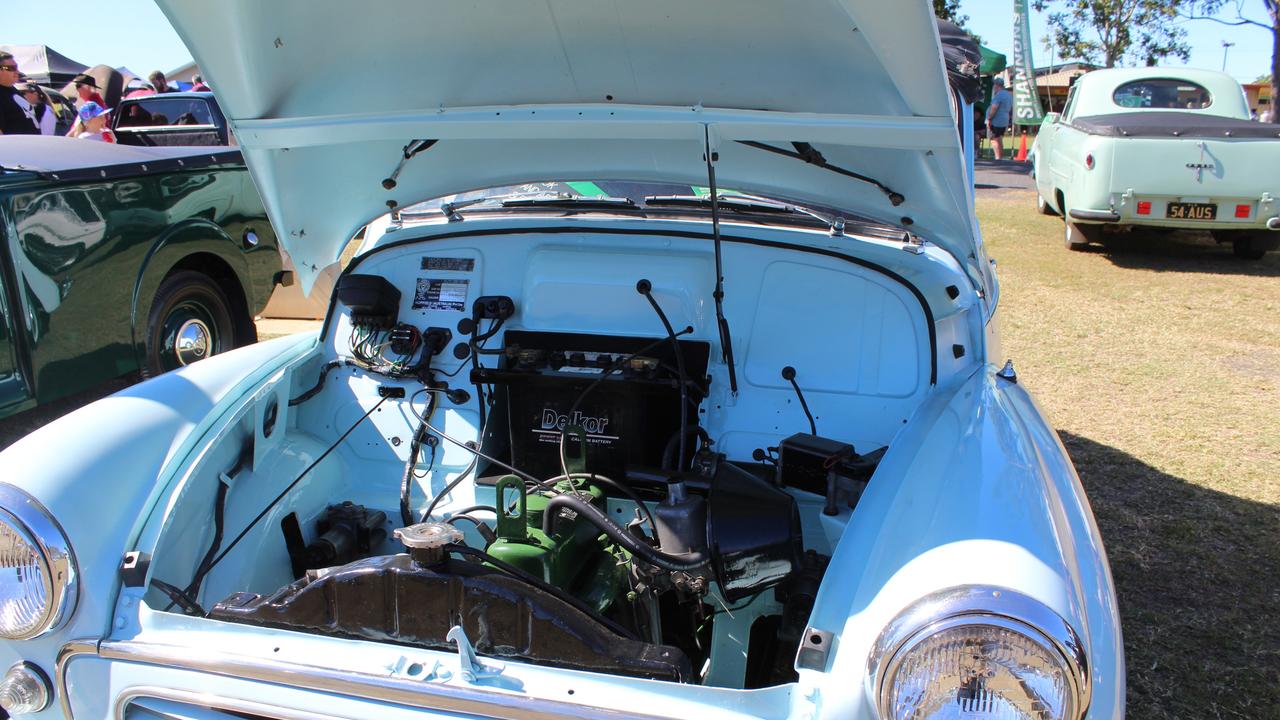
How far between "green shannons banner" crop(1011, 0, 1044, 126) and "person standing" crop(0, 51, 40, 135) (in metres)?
19.6

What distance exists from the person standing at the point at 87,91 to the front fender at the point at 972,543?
8655 mm

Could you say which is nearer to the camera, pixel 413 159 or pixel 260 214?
pixel 413 159

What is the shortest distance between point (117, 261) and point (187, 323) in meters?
0.67

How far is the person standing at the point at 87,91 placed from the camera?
7969 millimetres

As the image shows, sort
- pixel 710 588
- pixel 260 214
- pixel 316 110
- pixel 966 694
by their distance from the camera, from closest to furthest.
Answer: pixel 966 694 < pixel 710 588 < pixel 316 110 < pixel 260 214

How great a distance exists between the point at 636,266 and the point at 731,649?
3.86 ft

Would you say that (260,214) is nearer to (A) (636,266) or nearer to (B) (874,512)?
(A) (636,266)

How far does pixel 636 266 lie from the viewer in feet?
8.80

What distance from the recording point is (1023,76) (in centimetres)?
2077

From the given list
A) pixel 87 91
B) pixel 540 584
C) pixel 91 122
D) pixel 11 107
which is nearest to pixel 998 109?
pixel 87 91

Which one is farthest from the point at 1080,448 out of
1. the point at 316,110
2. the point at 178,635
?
the point at 178,635

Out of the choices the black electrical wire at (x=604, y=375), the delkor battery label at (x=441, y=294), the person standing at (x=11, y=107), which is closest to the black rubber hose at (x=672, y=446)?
the black electrical wire at (x=604, y=375)

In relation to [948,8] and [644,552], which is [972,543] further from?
[948,8]

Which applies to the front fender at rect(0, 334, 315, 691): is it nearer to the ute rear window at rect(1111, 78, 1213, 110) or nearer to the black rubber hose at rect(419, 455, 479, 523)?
the black rubber hose at rect(419, 455, 479, 523)
